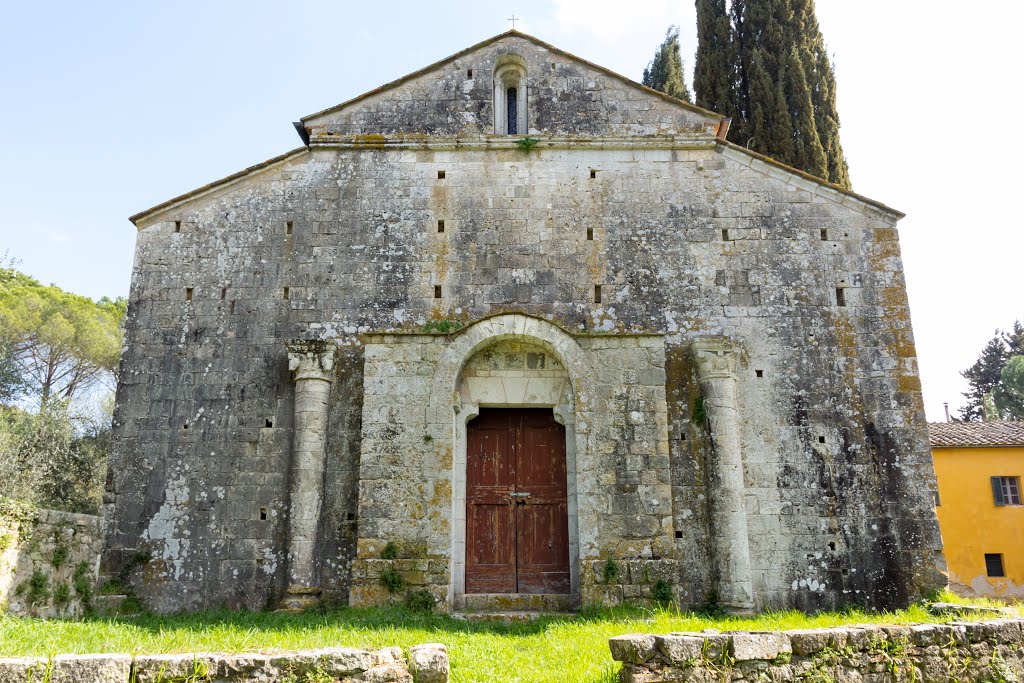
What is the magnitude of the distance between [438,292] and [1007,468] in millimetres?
19026

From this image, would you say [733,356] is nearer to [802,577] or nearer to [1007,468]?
[802,577]

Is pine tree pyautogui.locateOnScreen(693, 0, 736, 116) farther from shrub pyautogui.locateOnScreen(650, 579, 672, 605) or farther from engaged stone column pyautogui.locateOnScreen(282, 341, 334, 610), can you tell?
shrub pyautogui.locateOnScreen(650, 579, 672, 605)

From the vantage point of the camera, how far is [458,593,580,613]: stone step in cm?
1044

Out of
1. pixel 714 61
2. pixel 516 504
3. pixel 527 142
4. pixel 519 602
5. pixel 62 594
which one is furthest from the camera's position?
pixel 714 61

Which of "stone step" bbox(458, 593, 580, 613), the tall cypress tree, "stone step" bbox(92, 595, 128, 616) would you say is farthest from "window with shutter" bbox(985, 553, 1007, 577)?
"stone step" bbox(92, 595, 128, 616)

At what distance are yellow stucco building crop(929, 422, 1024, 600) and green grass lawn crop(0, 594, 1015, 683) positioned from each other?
13.3 m

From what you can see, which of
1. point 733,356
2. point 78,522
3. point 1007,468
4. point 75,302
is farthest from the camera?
point 75,302

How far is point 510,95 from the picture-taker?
13.6 metres

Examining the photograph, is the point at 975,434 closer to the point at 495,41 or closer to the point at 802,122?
the point at 802,122

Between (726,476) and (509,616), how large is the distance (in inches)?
141

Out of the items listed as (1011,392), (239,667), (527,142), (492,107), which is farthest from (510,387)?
(1011,392)

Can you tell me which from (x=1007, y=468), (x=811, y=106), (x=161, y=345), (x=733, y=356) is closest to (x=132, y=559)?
(x=161, y=345)

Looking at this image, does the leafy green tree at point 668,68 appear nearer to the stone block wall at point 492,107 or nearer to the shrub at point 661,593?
the stone block wall at point 492,107

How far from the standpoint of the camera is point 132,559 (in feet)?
34.9
